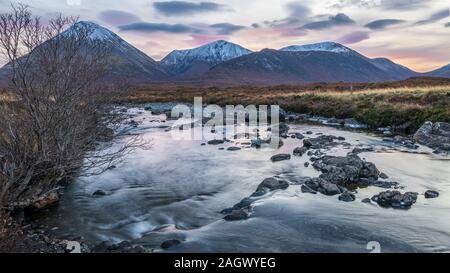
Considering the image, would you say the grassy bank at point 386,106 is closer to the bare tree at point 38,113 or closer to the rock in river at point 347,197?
the rock in river at point 347,197

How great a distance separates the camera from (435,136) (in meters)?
24.9

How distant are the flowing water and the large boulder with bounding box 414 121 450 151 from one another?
2.23 metres

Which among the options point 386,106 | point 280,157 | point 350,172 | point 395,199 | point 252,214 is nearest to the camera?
point 252,214

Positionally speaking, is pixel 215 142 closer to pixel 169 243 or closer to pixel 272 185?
pixel 272 185

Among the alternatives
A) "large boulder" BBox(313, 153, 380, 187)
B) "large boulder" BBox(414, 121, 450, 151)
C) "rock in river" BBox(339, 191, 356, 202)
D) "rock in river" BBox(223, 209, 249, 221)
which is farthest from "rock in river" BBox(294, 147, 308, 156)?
"rock in river" BBox(223, 209, 249, 221)

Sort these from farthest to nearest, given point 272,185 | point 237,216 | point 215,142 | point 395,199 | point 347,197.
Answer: point 215,142, point 272,185, point 347,197, point 395,199, point 237,216

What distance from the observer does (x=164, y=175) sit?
63.8 ft

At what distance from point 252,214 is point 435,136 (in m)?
17.4

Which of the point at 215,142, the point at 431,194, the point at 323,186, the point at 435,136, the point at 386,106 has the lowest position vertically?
the point at 431,194

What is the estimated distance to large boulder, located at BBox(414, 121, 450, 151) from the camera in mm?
23708

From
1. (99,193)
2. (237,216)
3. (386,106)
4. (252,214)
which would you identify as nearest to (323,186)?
(252,214)

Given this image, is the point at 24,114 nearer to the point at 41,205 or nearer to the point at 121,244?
the point at 41,205

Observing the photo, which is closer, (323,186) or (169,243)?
(169,243)

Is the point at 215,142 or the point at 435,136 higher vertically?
the point at 435,136
